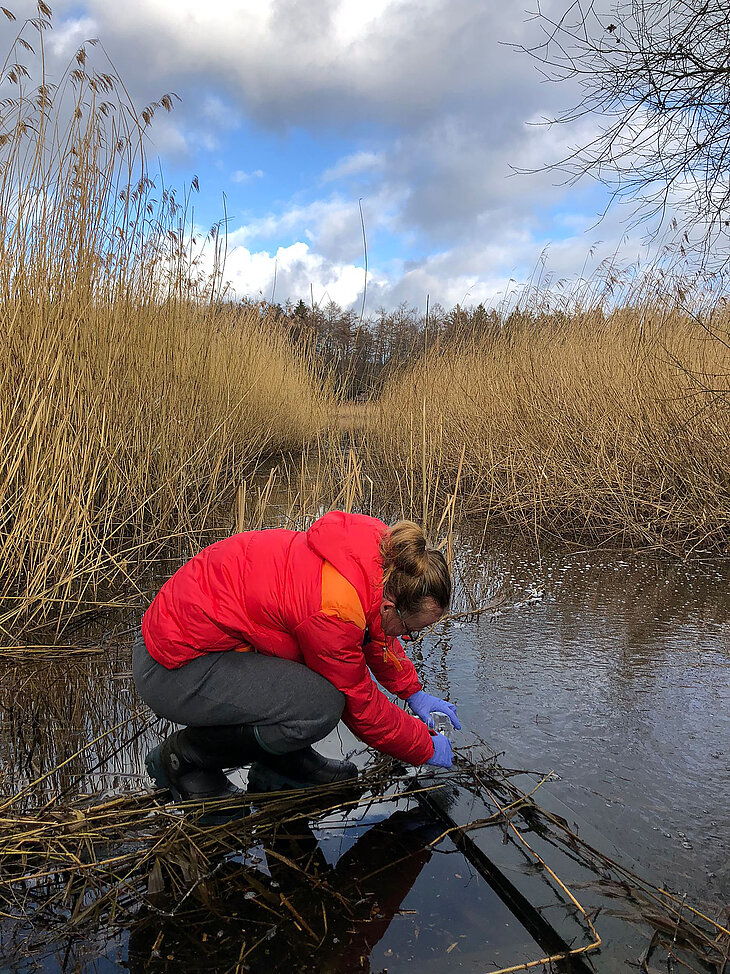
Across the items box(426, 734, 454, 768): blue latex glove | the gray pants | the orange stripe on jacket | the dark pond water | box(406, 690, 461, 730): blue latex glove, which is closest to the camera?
the dark pond water

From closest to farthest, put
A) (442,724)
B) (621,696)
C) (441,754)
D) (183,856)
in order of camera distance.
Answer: (183,856) < (441,754) < (442,724) < (621,696)

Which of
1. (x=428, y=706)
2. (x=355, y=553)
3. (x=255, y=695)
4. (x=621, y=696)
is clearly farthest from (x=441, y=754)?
(x=621, y=696)

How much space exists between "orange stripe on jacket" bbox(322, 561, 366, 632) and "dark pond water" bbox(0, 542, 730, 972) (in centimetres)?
61

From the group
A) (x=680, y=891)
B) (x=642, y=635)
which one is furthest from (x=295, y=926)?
(x=642, y=635)

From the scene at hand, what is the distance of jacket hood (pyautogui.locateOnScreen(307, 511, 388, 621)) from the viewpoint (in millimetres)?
1860

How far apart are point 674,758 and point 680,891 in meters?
0.70

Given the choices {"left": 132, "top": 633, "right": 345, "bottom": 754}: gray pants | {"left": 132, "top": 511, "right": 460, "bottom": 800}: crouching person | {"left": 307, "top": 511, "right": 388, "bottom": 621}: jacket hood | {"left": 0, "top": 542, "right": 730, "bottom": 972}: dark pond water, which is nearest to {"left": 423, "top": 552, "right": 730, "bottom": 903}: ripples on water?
{"left": 0, "top": 542, "right": 730, "bottom": 972}: dark pond water

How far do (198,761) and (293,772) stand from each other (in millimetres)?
284

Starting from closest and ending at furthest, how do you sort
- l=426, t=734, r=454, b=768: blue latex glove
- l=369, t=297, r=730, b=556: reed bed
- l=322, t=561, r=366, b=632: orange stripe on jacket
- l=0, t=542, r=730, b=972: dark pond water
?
l=0, t=542, r=730, b=972: dark pond water < l=322, t=561, r=366, b=632: orange stripe on jacket < l=426, t=734, r=454, b=768: blue latex glove < l=369, t=297, r=730, b=556: reed bed

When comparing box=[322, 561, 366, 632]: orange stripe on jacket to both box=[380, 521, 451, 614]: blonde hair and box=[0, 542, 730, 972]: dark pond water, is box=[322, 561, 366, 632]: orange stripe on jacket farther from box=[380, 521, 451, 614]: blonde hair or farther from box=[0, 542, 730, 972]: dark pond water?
box=[0, 542, 730, 972]: dark pond water

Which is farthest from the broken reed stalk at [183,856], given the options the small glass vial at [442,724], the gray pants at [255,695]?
the small glass vial at [442,724]

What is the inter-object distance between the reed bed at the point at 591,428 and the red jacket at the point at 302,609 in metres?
2.50

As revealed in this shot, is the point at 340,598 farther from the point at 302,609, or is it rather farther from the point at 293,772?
the point at 293,772

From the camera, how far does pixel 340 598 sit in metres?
1.83
